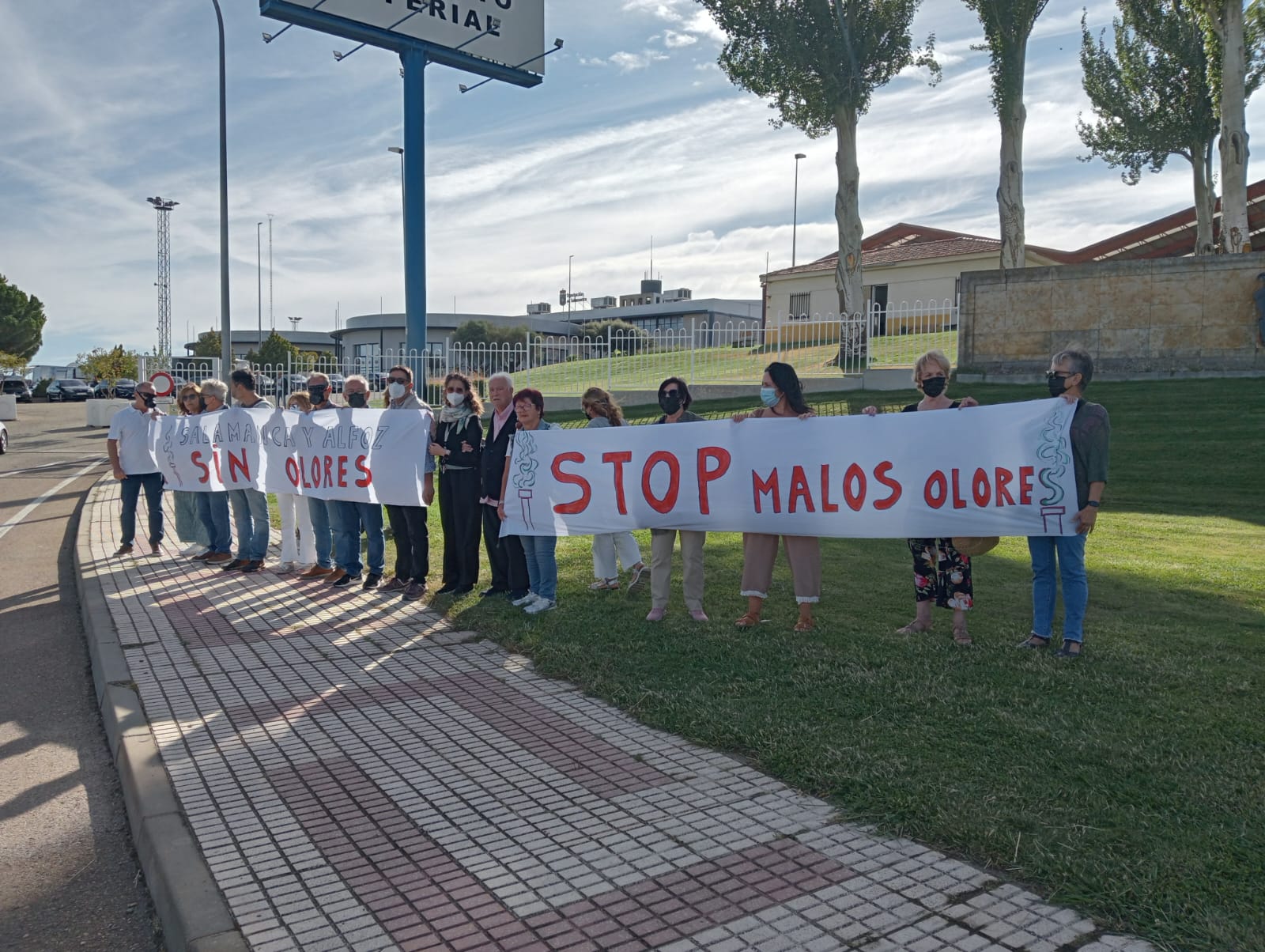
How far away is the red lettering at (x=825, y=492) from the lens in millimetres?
7074

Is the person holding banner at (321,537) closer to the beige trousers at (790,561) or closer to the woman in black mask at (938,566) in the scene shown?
the beige trousers at (790,561)

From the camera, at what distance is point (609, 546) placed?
8.91 m

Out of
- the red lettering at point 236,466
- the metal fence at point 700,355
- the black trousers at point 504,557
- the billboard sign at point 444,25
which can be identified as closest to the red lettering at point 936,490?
the black trousers at point 504,557

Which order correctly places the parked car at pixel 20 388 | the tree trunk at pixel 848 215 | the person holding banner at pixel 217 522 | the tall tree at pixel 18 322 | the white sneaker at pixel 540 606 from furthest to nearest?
the tall tree at pixel 18 322 < the parked car at pixel 20 388 < the tree trunk at pixel 848 215 < the person holding banner at pixel 217 522 < the white sneaker at pixel 540 606

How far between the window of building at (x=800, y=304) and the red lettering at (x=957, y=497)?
40.9 meters

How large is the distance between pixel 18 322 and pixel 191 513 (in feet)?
260

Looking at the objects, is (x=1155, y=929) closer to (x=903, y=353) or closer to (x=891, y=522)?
(x=891, y=522)

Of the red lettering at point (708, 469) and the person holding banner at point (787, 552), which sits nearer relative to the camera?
the person holding banner at point (787, 552)

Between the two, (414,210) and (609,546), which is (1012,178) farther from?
(609,546)

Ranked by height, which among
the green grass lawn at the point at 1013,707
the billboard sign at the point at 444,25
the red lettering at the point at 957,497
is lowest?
the green grass lawn at the point at 1013,707

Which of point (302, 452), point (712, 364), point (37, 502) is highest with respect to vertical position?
point (712, 364)

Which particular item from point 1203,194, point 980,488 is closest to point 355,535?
point 980,488

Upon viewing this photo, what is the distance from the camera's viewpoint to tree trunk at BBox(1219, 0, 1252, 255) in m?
22.2

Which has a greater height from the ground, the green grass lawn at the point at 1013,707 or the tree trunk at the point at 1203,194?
the tree trunk at the point at 1203,194
